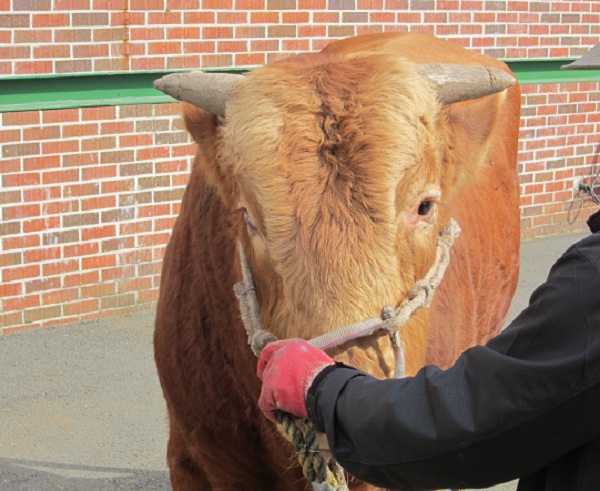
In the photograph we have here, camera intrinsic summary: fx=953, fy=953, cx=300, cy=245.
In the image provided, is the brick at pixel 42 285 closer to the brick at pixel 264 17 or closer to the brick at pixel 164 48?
the brick at pixel 164 48

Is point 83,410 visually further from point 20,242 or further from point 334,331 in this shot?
point 334,331

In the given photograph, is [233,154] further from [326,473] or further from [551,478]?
[551,478]

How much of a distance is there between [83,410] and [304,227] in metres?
3.47

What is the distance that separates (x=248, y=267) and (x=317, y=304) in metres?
0.58

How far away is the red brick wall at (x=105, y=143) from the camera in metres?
6.49

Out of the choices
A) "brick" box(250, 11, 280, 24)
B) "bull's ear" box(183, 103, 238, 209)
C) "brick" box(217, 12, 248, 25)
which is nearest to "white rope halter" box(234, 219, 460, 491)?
"bull's ear" box(183, 103, 238, 209)

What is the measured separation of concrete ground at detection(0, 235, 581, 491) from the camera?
5047 millimetres

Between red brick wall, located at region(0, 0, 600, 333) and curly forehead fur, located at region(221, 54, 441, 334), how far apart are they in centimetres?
383

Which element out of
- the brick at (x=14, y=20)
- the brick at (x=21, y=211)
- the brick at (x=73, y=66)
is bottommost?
the brick at (x=21, y=211)

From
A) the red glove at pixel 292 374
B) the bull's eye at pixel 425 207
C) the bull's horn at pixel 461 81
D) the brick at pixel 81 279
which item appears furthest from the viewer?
the brick at pixel 81 279

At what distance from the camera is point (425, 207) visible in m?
2.97

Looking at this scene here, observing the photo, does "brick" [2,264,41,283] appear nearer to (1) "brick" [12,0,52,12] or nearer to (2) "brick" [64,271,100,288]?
(2) "brick" [64,271,100,288]

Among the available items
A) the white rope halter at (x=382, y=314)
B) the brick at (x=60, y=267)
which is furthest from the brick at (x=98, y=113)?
the white rope halter at (x=382, y=314)

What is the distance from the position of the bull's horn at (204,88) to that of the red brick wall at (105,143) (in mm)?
3468
